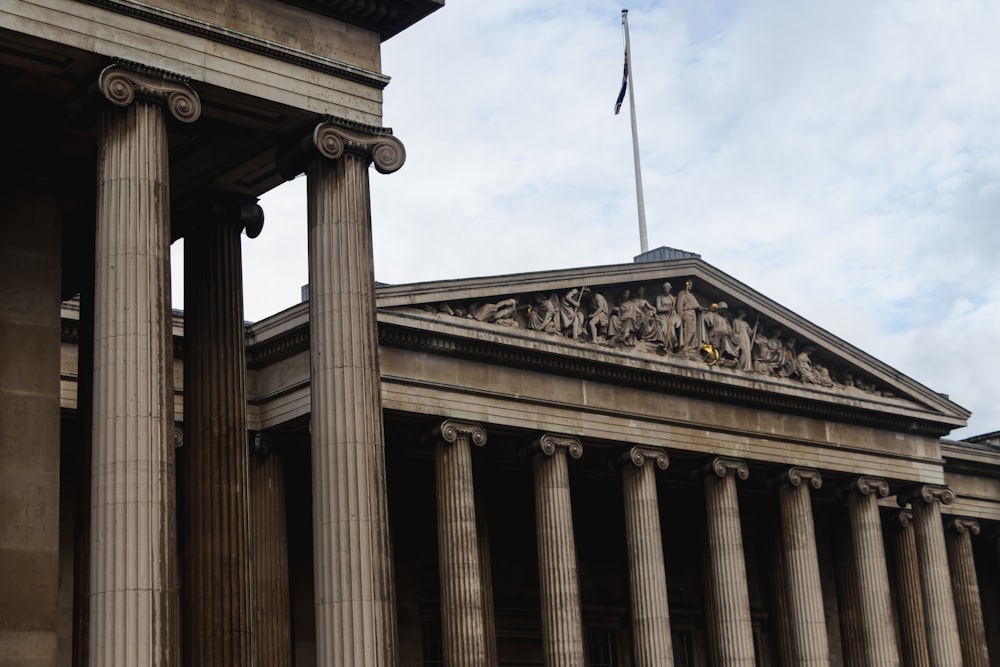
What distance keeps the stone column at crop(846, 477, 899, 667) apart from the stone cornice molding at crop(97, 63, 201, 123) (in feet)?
117

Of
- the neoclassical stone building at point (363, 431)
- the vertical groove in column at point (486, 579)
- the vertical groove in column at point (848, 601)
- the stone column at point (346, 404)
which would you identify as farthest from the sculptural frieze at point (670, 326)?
the stone column at point (346, 404)

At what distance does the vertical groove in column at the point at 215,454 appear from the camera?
25.5 metres

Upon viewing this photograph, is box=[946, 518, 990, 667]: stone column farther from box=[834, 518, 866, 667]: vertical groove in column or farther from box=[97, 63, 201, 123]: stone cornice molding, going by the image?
Answer: box=[97, 63, 201, 123]: stone cornice molding

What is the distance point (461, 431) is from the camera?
142 feet

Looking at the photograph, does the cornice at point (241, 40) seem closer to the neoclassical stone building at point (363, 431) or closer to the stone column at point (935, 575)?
the neoclassical stone building at point (363, 431)

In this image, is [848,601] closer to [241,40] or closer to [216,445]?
[216,445]

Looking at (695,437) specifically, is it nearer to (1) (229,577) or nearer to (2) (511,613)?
(2) (511,613)

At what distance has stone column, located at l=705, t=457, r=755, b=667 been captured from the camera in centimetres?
4891

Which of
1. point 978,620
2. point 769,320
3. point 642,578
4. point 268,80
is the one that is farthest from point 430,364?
point 978,620

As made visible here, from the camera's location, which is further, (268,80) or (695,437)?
(695,437)

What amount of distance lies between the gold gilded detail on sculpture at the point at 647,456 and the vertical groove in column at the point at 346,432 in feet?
76.9

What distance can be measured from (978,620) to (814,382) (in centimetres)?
1208

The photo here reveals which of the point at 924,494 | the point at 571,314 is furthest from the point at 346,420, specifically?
the point at 924,494

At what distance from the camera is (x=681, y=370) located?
49562 millimetres
